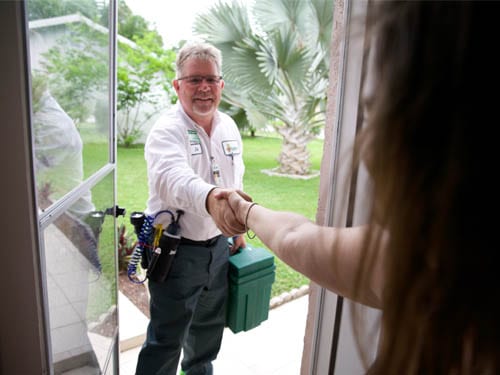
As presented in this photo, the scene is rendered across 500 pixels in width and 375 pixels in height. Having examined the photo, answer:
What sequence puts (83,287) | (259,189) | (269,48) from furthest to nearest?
(259,189), (269,48), (83,287)

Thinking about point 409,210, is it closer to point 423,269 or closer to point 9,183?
point 423,269

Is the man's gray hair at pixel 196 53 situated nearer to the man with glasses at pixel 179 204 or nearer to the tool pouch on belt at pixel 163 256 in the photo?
the man with glasses at pixel 179 204

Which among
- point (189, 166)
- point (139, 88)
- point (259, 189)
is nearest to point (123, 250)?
point (189, 166)

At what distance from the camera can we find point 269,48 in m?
5.55

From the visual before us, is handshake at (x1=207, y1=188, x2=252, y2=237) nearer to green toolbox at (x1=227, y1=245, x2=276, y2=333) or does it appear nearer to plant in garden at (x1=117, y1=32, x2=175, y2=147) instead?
green toolbox at (x1=227, y1=245, x2=276, y2=333)

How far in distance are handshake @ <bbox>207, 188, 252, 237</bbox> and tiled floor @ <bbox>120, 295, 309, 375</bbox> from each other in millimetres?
1287

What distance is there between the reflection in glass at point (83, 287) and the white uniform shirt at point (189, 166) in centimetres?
21

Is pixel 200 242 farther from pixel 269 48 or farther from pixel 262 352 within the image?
pixel 269 48

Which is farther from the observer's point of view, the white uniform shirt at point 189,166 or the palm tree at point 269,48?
the palm tree at point 269,48

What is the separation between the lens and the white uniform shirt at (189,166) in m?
1.35

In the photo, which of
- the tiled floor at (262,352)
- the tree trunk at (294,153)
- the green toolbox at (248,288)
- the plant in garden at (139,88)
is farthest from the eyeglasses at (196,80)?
the plant in garden at (139,88)

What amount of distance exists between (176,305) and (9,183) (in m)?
1.09

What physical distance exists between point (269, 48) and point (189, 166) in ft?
15.2

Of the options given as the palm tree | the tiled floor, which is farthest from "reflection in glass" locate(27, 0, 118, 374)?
the palm tree
